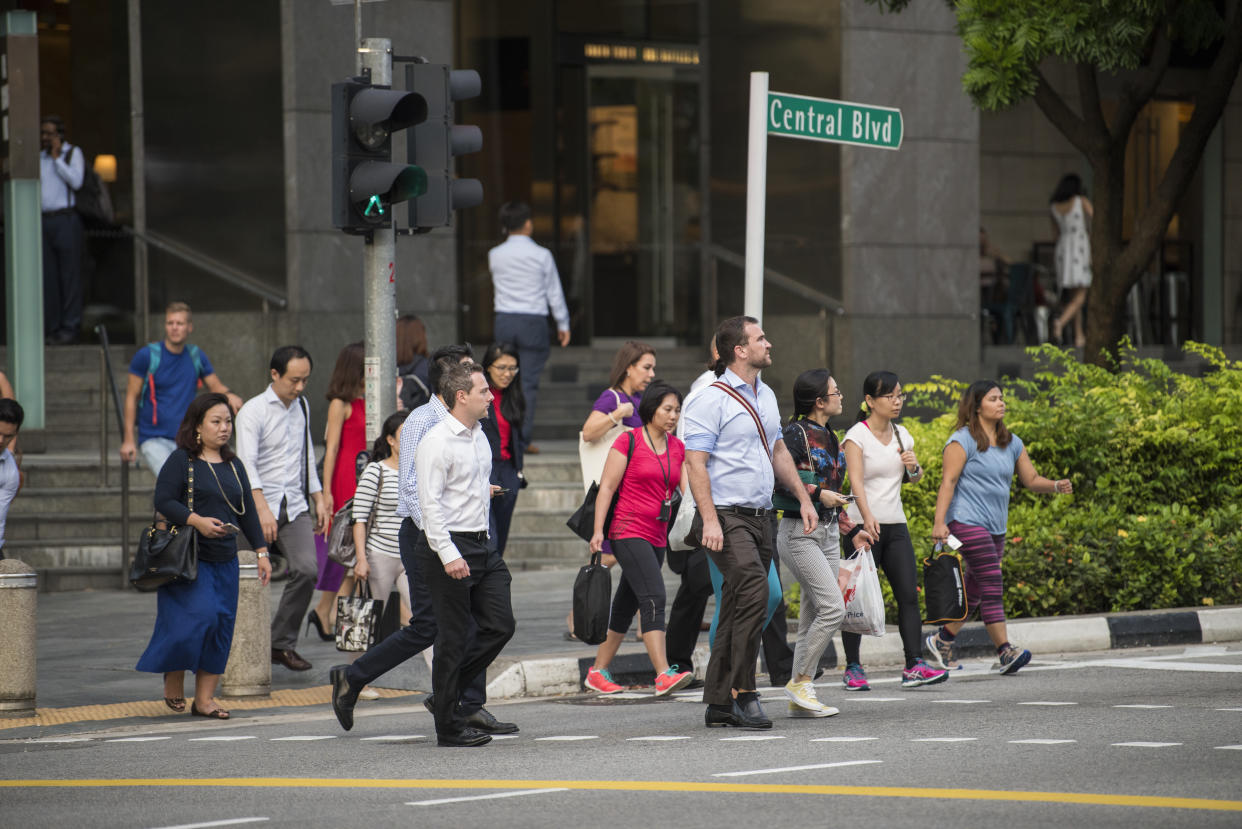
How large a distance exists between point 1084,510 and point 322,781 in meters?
6.59

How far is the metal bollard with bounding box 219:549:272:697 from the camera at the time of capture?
32.2 feet

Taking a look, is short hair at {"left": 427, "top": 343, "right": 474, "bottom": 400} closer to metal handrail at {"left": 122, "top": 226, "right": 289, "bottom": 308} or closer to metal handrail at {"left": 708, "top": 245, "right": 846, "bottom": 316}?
metal handrail at {"left": 122, "top": 226, "right": 289, "bottom": 308}

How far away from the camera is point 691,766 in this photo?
723cm

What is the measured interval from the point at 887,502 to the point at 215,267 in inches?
389

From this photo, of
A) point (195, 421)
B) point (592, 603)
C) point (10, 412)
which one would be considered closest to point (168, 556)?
point (195, 421)

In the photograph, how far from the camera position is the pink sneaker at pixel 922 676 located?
9562mm

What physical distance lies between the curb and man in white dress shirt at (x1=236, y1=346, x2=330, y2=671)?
1.45m

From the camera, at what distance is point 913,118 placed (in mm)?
19766

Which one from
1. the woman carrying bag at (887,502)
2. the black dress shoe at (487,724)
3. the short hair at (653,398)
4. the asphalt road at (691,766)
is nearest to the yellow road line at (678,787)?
the asphalt road at (691,766)

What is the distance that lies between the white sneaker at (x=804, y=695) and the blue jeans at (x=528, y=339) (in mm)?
7357

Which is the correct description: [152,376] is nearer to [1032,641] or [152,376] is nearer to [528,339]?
[528,339]

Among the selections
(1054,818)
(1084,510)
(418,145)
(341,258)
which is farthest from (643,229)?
(1054,818)

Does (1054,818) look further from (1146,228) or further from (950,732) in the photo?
(1146,228)

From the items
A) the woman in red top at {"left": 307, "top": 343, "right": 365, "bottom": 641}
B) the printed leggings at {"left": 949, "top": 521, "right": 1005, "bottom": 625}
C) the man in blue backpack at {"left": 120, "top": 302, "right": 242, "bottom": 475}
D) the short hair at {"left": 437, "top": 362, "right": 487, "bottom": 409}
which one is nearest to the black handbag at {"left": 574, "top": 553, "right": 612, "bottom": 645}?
the short hair at {"left": 437, "top": 362, "right": 487, "bottom": 409}
